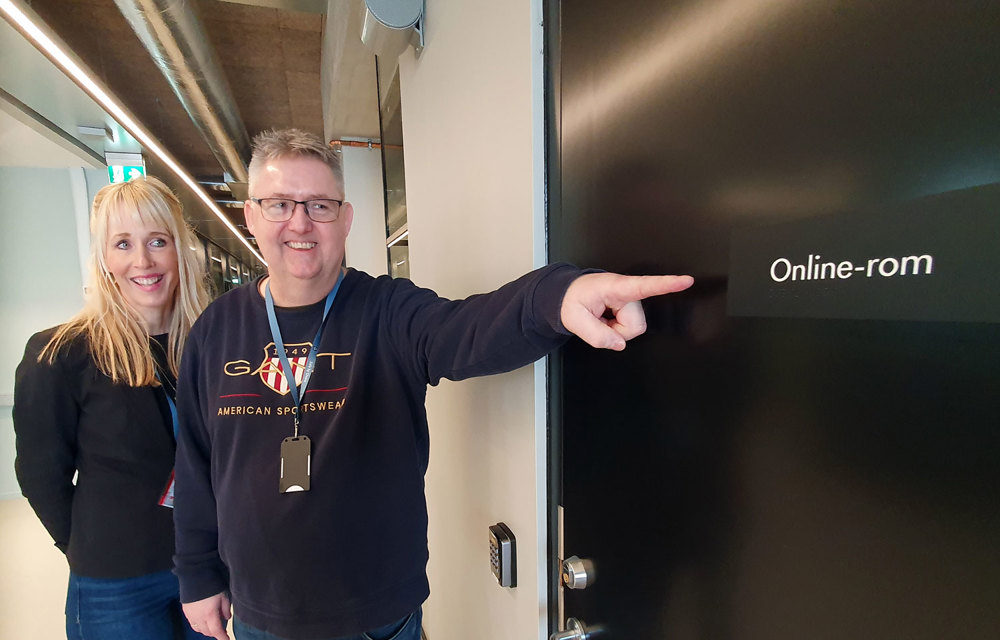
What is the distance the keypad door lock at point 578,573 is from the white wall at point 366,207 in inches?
118

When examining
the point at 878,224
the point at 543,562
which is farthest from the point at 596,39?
the point at 543,562

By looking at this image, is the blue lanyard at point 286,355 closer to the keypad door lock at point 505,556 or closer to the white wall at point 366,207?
the keypad door lock at point 505,556

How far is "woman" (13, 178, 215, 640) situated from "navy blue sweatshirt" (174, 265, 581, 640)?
38 centimetres

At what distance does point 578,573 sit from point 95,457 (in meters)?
1.43

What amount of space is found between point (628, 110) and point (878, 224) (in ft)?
1.16

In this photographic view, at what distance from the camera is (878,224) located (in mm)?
330

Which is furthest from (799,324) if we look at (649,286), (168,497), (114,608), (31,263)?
(31,263)

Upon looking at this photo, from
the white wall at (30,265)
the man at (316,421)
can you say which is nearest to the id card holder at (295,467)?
the man at (316,421)

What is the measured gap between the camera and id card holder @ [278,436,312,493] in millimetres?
966

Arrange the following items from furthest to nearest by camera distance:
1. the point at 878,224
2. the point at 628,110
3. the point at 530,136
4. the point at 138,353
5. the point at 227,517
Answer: the point at 138,353
the point at 227,517
the point at 530,136
the point at 628,110
the point at 878,224

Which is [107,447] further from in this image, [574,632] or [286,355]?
[574,632]

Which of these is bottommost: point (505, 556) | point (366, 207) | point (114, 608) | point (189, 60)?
point (114, 608)

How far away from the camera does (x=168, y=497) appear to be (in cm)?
129

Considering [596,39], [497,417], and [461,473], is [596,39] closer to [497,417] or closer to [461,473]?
[497,417]
